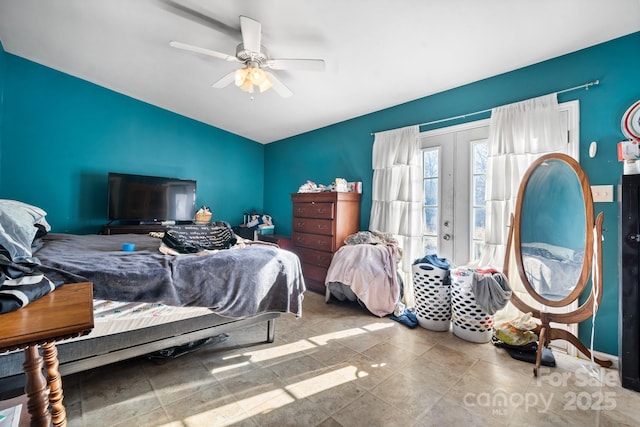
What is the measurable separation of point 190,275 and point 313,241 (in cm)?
205

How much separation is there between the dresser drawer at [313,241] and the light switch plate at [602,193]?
238cm

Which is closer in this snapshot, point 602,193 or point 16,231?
point 16,231

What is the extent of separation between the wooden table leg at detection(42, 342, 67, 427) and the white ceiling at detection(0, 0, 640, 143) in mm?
2305

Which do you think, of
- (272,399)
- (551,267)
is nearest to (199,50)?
(272,399)

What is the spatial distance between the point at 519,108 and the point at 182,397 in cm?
336

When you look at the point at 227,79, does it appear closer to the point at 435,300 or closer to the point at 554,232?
the point at 435,300

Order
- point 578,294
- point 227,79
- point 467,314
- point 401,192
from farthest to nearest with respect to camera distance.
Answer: point 401,192 → point 227,79 → point 467,314 → point 578,294

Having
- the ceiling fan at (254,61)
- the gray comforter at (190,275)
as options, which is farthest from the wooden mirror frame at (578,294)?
the ceiling fan at (254,61)

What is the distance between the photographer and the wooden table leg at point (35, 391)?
85 centimetres

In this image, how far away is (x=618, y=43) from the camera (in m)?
2.00

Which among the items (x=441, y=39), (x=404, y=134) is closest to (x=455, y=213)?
(x=404, y=134)

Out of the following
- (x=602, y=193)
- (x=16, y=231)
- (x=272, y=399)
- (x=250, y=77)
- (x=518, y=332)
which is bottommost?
(x=272, y=399)

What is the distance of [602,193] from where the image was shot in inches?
79.4

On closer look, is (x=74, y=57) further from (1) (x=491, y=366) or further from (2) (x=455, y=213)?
(1) (x=491, y=366)
